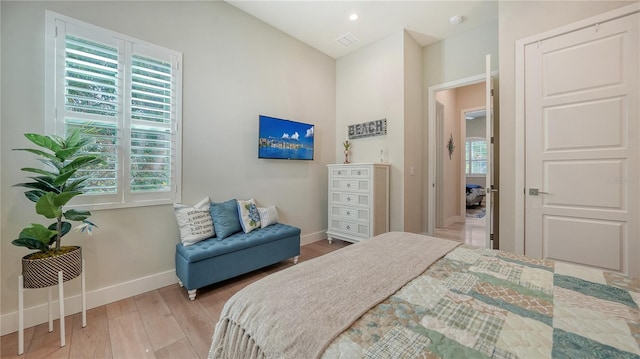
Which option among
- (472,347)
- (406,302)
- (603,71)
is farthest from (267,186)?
(603,71)

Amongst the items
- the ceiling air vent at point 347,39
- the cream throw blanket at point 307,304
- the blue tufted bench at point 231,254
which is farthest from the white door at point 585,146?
the blue tufted bench at point 231,254

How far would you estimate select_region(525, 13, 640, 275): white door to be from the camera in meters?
1.91

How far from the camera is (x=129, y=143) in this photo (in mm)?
2105

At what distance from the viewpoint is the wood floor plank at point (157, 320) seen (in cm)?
157

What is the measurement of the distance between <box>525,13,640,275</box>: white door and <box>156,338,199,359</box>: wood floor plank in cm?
307

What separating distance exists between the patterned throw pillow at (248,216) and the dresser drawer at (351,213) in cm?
127

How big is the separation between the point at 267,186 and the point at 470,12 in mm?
3386

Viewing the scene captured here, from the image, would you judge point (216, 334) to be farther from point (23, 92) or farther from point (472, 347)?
point (23, 92)

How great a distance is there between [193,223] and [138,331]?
0.91 metres

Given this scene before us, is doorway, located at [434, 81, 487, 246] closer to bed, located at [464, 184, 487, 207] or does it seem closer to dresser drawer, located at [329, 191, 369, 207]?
bed, located at [464, 184, 487, 207]

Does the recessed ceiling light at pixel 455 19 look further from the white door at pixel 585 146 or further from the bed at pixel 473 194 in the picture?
the bed at pixel 473 194

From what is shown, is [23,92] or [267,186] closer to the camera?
[23,92]

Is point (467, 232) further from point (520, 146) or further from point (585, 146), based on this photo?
point (585, 146)

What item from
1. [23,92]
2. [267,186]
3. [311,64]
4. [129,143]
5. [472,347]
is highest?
[311,64]
